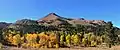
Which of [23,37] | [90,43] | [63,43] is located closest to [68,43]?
[63,43]

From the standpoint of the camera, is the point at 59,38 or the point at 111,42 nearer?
the point at 111,42

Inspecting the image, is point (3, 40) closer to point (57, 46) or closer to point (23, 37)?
point (23, 37)

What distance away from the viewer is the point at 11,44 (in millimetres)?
176000

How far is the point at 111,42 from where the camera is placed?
531ft

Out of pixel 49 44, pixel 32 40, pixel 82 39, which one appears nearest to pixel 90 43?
pixel 82 39

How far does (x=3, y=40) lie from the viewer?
181250mm

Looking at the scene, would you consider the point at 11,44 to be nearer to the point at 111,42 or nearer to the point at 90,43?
the point at 90,43

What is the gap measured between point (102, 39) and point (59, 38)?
3031 centimetres

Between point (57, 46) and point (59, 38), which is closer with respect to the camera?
point (57, 46)

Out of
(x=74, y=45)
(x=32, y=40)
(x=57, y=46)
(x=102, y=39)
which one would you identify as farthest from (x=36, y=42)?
(x=102, y=39)

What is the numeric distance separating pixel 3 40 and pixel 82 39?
5554 centimetres

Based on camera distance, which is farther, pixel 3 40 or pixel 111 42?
pixel 3 40

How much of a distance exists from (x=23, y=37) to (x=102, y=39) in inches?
2172

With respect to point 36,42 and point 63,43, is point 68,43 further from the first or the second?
point 36,42
